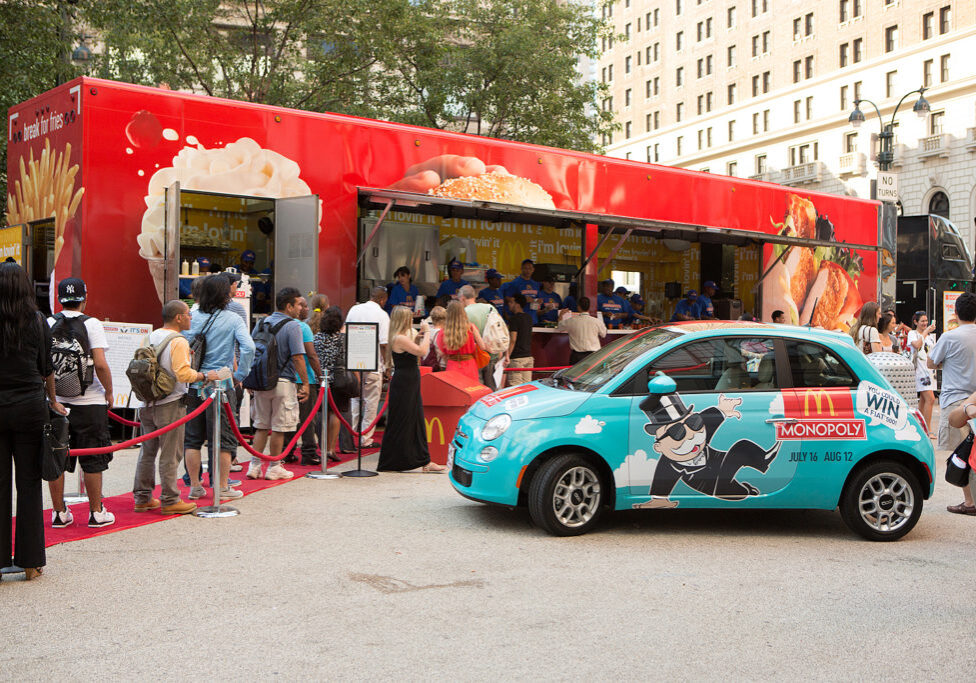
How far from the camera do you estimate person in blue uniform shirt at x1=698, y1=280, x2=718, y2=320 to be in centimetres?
1859

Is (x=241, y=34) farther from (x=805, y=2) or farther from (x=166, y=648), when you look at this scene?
(x=805, y=2)

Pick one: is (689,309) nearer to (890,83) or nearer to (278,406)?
(278,406)

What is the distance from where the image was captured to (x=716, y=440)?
703 centimetres

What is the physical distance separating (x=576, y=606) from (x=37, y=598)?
9.99ft

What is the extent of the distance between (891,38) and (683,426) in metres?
58.2

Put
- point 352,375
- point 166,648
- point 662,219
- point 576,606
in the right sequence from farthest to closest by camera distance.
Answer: point 662,219 < point 352,375 < point 576,606 < point 166,648

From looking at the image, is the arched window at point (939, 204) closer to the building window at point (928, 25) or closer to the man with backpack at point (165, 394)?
the building window at point (928, 25)

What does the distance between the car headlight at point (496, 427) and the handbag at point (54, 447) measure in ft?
9.50

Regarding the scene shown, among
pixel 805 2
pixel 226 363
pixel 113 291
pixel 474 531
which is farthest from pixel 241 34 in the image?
pixel 805 2

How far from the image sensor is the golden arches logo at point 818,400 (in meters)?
7.11

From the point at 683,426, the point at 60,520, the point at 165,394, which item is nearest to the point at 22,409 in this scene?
the point at 165,394

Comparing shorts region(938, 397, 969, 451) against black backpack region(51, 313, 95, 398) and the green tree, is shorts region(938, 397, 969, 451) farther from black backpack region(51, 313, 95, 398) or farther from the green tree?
the green tree

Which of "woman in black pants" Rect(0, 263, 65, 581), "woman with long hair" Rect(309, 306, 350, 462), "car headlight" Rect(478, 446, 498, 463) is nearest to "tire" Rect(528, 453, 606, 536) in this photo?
"car headlight" Rect(478, 446, 498, 463)

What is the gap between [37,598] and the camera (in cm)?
534
